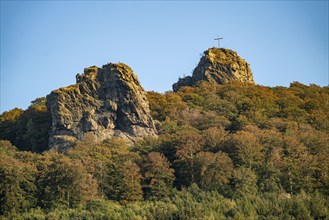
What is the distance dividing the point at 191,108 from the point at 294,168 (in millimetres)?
25573

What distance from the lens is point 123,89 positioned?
7538 cm

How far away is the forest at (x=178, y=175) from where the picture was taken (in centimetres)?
5544

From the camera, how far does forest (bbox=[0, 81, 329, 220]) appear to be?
55.4 metres

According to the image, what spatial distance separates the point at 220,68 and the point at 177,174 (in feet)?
133

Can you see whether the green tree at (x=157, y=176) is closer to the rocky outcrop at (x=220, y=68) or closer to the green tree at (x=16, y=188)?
the green tree at (x=16, y=188)

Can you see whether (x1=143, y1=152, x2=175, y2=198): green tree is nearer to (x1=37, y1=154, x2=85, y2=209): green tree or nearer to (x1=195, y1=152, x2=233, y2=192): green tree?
(x1=195, y1=152, x2=233, y2=192): green tree

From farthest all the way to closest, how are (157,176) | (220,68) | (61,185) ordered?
1. (220,68)
2. (157,176)
3. (61,185)

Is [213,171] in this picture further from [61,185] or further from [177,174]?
[61,185]

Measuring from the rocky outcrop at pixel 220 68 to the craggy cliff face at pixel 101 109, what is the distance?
24.8m

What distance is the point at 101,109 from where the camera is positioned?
74.0 m

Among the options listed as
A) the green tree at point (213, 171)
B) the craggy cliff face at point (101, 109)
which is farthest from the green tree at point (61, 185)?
the craggy cliff face at point (101, 109)

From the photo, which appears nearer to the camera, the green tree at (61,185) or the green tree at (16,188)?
the green tree at (16,188)

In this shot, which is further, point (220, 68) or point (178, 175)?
point (220, 68)

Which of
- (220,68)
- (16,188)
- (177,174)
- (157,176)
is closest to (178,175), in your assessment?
(177,174)
